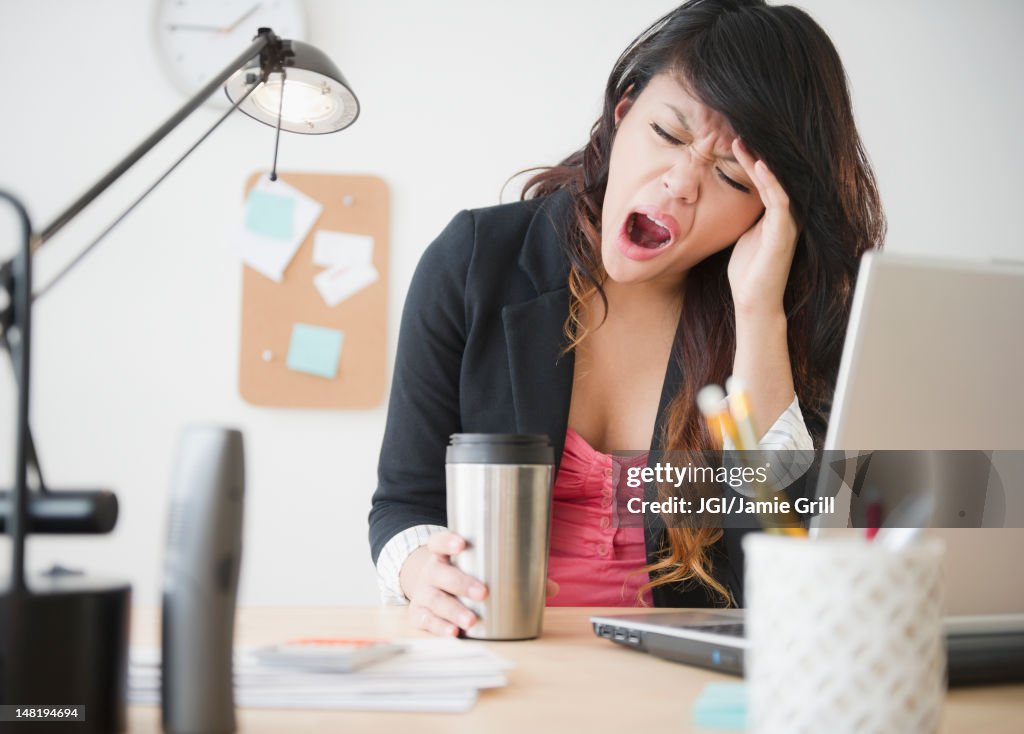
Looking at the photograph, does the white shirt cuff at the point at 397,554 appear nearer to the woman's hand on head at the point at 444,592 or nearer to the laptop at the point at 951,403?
the woman's hand on head at the point at 444,592

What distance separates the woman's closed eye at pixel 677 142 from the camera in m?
1.27

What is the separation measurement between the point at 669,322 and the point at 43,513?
1188 millimetres

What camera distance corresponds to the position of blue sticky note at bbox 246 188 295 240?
2463 millimetres

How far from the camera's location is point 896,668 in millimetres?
411

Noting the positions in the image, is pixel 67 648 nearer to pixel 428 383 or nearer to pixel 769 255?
pixel 428 383

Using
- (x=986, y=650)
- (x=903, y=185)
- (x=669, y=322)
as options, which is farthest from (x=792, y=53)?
(x=903, y=185)

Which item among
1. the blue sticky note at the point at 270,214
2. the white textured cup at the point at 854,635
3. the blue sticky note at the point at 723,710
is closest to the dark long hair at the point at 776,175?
the blue sticky note at the point at 723,710

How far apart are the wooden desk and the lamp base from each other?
1.6 inches

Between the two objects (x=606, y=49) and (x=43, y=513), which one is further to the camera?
(x=606, y=49)

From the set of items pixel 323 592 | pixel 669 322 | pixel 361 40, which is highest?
pixel 361 40

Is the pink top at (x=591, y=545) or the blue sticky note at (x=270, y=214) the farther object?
the blue sticky note at (x=270, y=214)

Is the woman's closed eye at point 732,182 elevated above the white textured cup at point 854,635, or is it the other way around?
the woman's closed eye at point 732,182

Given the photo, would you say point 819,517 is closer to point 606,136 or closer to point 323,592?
point 606,136

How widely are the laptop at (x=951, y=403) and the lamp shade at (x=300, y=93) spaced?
0.60 metres
